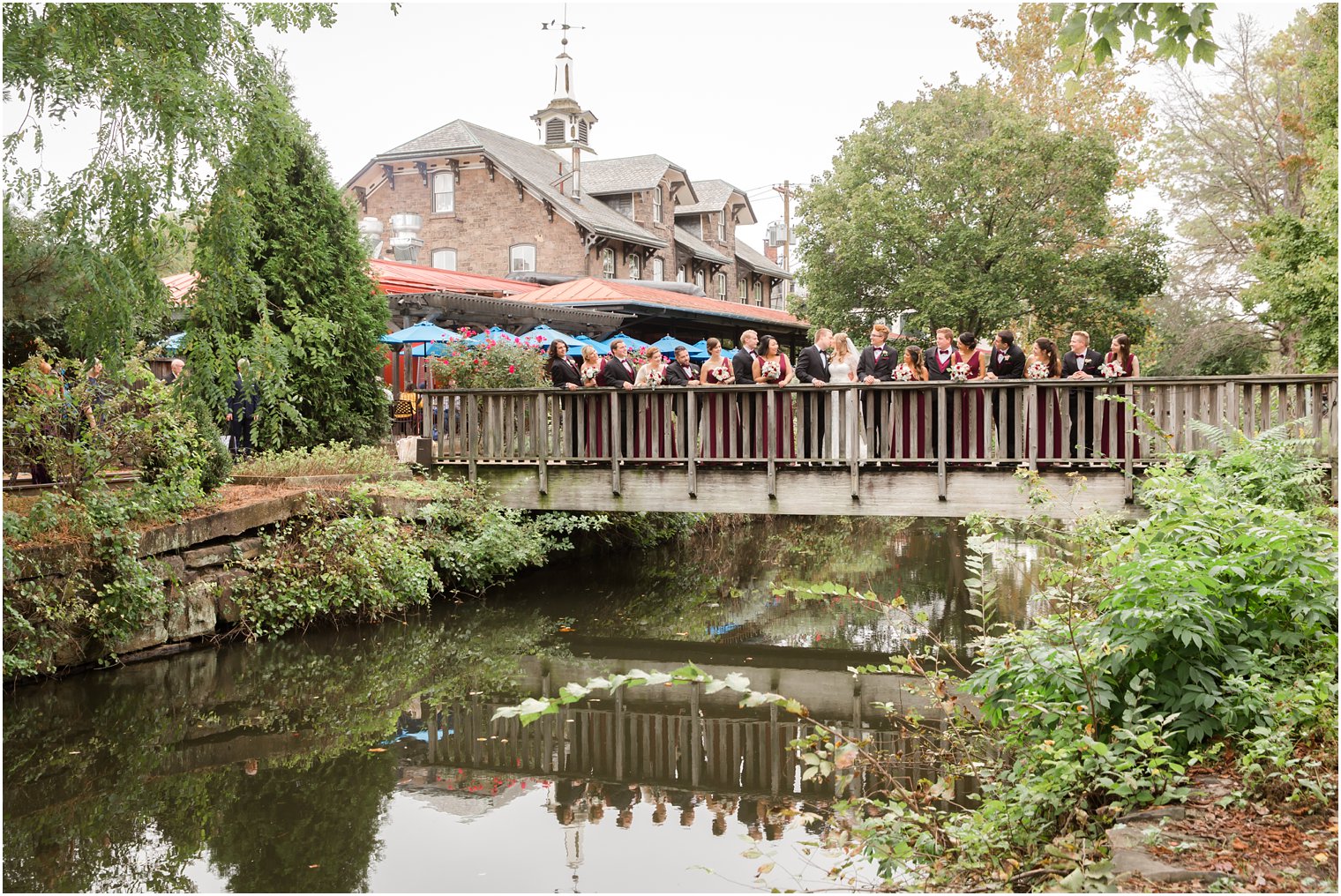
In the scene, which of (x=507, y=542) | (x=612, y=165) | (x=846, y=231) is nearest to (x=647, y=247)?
(x=612, y=165)

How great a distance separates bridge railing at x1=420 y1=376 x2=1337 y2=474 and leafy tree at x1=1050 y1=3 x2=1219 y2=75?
241 inches

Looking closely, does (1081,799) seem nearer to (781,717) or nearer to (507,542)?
(781,717)

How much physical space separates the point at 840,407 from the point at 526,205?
28021 mm

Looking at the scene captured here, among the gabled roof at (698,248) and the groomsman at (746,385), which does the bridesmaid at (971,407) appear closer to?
the groomsman at (746,385)

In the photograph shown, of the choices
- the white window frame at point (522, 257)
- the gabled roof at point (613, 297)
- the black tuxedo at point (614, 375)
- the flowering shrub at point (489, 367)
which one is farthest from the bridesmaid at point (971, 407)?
the white window frame at point (522, 257)

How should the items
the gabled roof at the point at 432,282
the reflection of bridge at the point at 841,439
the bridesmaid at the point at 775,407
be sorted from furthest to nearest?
the gabled roof at the point at 432,282 → the bridesmaid at the point at 775,407 → the reflection of bridge at the point at 841,439

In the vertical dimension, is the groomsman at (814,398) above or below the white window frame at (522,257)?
below

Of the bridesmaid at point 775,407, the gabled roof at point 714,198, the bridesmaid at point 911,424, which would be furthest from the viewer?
the gabled roof at point 714,198

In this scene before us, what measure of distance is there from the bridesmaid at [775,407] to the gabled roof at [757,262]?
38.5 metres

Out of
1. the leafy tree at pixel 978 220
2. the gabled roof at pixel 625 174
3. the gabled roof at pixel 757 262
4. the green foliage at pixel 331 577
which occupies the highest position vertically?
the gabled roof at pixel 625 174

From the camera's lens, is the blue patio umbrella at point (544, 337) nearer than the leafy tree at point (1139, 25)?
No

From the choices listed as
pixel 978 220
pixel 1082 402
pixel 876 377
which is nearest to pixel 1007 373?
pixel 1082 402

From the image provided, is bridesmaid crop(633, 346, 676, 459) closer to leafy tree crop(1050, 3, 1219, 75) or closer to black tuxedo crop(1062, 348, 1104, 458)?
black tuxedo crop(1062, 348, 1104, 458)

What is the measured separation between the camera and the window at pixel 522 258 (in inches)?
1572
